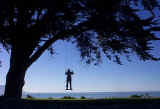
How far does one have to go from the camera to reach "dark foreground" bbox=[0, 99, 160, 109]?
10188 mm

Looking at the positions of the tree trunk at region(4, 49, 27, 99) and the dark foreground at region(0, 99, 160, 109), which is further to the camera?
the tree trunk at region(4, 49, 27, 99)

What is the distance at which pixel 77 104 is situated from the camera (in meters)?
10.2

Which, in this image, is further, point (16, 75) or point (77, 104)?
point (16, 75)

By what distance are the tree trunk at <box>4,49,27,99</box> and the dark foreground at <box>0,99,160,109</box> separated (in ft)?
7.54

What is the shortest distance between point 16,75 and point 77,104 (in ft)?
16.4

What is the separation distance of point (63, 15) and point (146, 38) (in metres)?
5.45

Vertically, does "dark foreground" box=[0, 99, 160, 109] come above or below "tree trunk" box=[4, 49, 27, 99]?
below

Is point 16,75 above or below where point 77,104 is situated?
above

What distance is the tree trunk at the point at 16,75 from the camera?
12.9 meters

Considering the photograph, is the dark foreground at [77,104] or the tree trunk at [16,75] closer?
the dark foreground at [77,104]

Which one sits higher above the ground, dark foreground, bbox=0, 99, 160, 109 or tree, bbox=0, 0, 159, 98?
tree, bbox=0, 0, 159, 98

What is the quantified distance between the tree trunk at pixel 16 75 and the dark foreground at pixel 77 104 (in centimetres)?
230

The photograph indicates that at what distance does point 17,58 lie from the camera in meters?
13.4

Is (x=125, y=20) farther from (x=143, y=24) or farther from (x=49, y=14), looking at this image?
(x=49, y=14)
